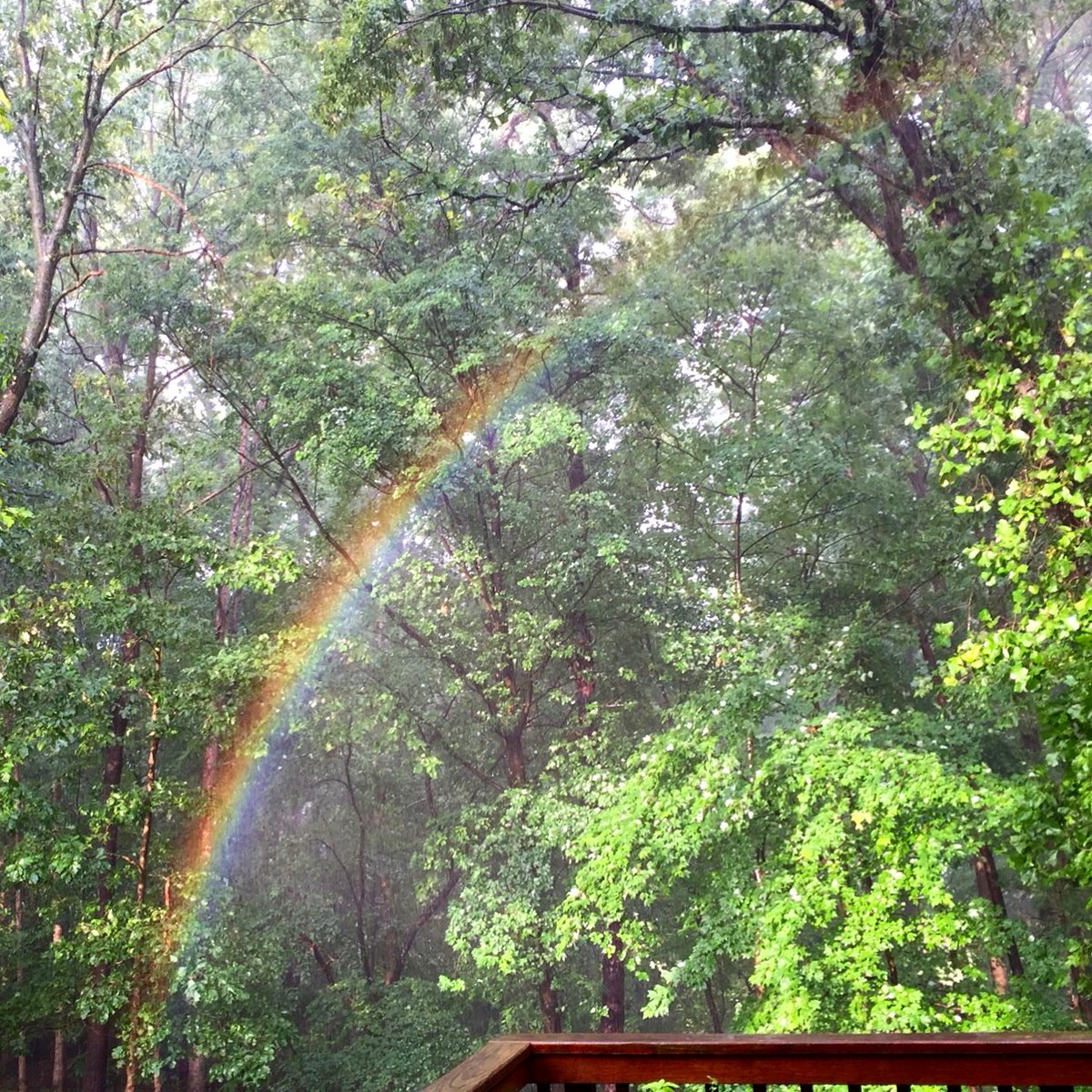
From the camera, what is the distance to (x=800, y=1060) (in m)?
1.31

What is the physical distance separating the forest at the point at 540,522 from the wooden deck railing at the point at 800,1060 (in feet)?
5.17

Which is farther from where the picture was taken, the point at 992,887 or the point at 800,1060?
the point at 992,887

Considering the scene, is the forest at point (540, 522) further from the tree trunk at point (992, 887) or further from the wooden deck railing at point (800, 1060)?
the wooden deck railing at point (800, 1060)

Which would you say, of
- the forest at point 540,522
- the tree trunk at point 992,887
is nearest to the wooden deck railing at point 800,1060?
the forest at point 540,522

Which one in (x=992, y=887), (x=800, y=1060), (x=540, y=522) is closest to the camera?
(x=800, y=1060)

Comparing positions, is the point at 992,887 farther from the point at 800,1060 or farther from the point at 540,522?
the point at 800,1060

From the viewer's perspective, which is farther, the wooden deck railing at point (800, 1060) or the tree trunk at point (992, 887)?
the tree trunk at point (992, 887)

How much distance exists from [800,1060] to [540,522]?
23.3ft

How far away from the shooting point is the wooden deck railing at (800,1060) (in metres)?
1.26

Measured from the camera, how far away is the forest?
412 centimetres

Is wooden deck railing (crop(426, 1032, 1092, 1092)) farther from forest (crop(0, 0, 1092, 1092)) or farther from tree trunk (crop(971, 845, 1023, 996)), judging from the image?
tree trunk (crop(971, 845, 1023, 996))

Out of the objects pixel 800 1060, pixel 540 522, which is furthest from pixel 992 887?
pixel 800 1060

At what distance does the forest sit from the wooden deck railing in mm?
1576

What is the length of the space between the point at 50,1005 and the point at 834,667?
6.37 meters
